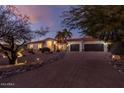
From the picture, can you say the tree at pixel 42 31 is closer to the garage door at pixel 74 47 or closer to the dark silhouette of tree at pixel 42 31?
the dark silhouette of tree at pixel 42 31

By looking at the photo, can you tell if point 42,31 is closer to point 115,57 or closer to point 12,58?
point 12,58

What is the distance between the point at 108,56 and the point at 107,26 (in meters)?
0.83

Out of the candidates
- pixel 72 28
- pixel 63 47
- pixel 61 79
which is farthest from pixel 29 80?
pixel 72 28

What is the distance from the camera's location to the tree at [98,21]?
691 centimetres

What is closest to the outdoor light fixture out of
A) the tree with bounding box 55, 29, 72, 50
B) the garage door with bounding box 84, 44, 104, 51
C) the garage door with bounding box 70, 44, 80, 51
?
the garage door with bounding box 84, 44, 104, 51

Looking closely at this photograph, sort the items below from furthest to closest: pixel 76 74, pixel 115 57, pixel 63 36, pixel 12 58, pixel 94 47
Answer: pixel 115 57, pixel 94 47, pixel 12 58, pixel 63 36, pixel 76 74

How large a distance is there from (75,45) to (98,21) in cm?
87

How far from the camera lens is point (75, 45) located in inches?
285

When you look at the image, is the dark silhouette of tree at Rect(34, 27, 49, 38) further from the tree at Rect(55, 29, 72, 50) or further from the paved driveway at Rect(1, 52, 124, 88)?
the paved driveway at Rect(1, 52, 124, 88)

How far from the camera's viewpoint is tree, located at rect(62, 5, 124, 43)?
22.7ft

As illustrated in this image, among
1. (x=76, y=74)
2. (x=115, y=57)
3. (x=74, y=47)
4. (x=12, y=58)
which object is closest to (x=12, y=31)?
(x=12, y=58)

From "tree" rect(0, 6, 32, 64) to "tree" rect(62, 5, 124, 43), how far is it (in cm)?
104

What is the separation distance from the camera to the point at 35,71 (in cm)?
691
